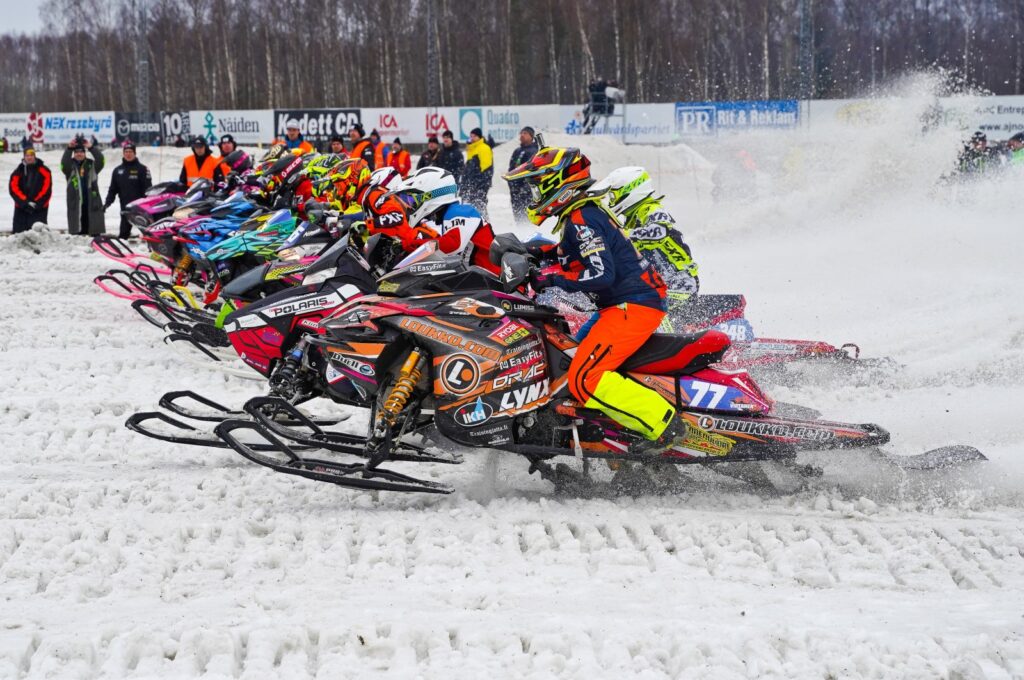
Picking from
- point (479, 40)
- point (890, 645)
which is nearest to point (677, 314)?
point (890, 645)

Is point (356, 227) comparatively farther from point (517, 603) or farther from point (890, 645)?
point (890, 645)

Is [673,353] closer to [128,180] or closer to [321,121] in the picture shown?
[128,180]

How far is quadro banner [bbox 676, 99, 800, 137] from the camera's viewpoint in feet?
79.3

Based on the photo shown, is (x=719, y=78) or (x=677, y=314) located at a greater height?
(x=719, y=78)

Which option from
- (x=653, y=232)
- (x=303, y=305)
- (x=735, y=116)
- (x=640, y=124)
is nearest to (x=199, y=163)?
(x=653, y=232)

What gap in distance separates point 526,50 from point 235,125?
521 inches

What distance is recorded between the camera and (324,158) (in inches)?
430

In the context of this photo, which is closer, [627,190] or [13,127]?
[627,190]

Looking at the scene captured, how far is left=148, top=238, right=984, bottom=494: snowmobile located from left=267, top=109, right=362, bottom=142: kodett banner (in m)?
25.7

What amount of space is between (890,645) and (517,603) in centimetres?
133

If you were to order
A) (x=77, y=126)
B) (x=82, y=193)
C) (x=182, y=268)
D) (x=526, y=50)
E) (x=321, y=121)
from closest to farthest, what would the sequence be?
(x=182, y=268) < (x=82, y=193) < (x=321, y=121) < (x=77, y=126) < (x=526, y=50)

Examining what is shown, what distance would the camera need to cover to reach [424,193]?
685 cm

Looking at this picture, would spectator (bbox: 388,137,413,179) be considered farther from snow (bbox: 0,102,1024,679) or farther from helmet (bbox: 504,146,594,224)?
helmet (bbox: 504,146,594,224)

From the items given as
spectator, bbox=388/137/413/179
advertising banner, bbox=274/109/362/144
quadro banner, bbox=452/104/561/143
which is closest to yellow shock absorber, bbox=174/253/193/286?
spectator, bbox=388/137/413/179
